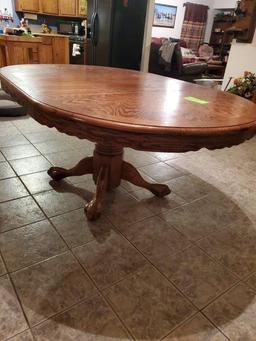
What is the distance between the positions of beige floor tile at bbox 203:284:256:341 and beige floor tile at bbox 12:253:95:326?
0.51m

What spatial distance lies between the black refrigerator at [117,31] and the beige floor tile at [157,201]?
3.17m

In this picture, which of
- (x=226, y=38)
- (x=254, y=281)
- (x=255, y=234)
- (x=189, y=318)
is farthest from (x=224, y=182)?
(x=226, y=38)

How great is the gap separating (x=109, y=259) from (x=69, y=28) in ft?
21.0

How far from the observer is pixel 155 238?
4.77 ft

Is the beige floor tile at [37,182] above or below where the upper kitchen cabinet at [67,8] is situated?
below

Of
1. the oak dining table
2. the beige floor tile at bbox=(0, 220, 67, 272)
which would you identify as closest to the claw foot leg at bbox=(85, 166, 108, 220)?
the oak dining table

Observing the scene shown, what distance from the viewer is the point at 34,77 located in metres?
1.40

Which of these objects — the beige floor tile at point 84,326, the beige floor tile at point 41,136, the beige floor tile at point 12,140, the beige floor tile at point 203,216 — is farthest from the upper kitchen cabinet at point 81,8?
the beige floor tile at point 84,326

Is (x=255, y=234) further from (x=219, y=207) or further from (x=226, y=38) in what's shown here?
(x=226, y=38)

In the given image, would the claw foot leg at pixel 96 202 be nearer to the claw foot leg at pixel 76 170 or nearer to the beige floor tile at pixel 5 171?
the claw foot leg at pixel 76 170

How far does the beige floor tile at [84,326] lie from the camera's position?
3.10 feet

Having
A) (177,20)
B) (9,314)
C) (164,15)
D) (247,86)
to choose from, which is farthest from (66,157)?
(177,20)

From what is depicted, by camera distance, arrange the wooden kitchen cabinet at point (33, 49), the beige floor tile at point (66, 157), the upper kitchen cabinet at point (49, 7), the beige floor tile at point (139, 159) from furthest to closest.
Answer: the upper kitchen cabinet at point (49, 7) < the wooden kitchen cabinet at point (33, 49) < the beige floor tile at point (139, 159) < the beige floor tile at point (66, 157)

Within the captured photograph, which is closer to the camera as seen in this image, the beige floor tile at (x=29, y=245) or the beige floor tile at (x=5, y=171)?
the beige floor tile at (x=29, y=245)
